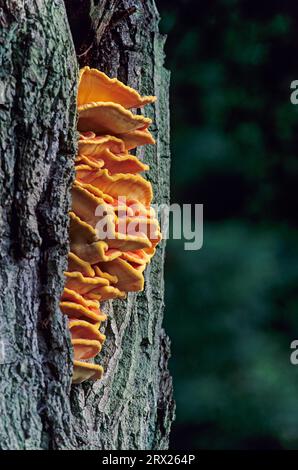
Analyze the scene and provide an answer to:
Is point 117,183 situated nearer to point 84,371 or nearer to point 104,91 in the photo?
point 104,91

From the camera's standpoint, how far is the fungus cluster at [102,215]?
4.76 ft

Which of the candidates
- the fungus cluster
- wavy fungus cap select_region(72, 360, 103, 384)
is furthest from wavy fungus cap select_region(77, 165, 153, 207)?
wavy fungus cap select_region(72, 360, 103, 384)

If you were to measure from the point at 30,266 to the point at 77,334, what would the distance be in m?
0.19

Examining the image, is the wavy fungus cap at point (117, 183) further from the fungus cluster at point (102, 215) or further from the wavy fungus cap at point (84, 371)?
the wavy fungus cap at point (84, 371)

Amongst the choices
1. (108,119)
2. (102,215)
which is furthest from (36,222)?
(108,119)

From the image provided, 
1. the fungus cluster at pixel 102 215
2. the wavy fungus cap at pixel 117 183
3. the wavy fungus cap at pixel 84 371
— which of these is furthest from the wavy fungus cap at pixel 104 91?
the wavy fungus cap at pixel 84 371

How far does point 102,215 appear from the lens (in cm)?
145

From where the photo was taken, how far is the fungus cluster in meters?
1.45

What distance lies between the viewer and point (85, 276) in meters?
1.47

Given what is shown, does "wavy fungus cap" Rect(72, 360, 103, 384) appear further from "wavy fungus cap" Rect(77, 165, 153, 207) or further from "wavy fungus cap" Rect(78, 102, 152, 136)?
"wavy fungus cap" Rect(78, 102, 152, 136)

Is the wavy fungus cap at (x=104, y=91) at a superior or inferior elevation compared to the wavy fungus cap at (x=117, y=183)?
superior

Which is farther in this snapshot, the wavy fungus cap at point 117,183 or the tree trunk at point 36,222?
the wavy fungus cap at point 117,183

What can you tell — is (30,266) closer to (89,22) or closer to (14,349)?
(14,349)

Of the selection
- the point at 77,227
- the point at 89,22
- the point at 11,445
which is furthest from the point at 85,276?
the point at 89,22
